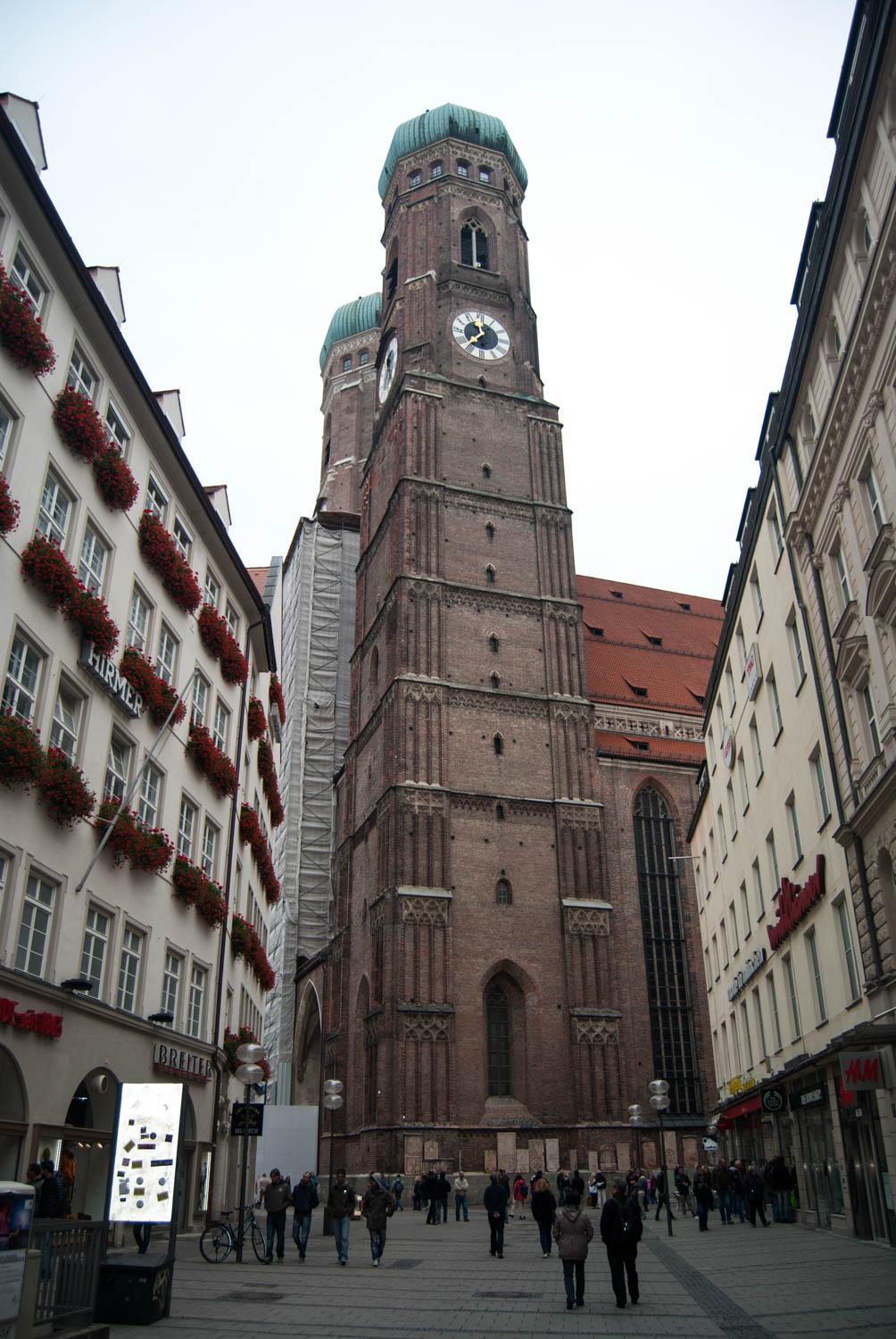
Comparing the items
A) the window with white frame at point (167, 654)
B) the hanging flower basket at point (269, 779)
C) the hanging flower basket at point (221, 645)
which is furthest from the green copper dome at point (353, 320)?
the window with white frame at point (167, 654)

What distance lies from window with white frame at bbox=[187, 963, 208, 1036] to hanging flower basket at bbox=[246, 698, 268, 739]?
725cm

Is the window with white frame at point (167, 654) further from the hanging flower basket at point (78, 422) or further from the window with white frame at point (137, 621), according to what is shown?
the hanging flower basket at point (78, 422)

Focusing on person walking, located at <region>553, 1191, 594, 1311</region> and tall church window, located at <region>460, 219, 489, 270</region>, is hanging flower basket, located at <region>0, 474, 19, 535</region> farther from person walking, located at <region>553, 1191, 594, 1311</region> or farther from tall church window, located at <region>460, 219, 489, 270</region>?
tall church window, located at <region>460, 219, 489, 270</region>

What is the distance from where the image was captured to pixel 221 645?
24.0 m

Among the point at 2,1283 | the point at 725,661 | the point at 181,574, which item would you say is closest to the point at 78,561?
the point at 181,574

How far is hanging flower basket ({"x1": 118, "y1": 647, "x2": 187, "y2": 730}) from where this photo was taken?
18141 mm

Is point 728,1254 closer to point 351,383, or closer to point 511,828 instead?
point 511,828

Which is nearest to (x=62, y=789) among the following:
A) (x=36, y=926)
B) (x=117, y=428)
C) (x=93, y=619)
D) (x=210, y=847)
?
(x=36, y=926)

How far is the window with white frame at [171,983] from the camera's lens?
2039 cm

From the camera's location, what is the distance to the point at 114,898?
17469mm

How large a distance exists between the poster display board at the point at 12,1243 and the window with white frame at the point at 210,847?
15.8 meters

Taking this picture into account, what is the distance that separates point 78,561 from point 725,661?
17178mm

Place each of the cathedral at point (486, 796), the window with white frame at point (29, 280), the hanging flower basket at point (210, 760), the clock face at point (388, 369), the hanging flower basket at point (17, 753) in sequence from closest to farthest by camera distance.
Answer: the hanging flower basket at point (17, 753) < the window with white frame at point (29, 280) < the hanging flower basket at point (210, 760) < the cathedral at point (486, 796) < the clock face at point (388, 369)

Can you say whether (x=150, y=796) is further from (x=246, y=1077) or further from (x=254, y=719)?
(x=254, y=719)
